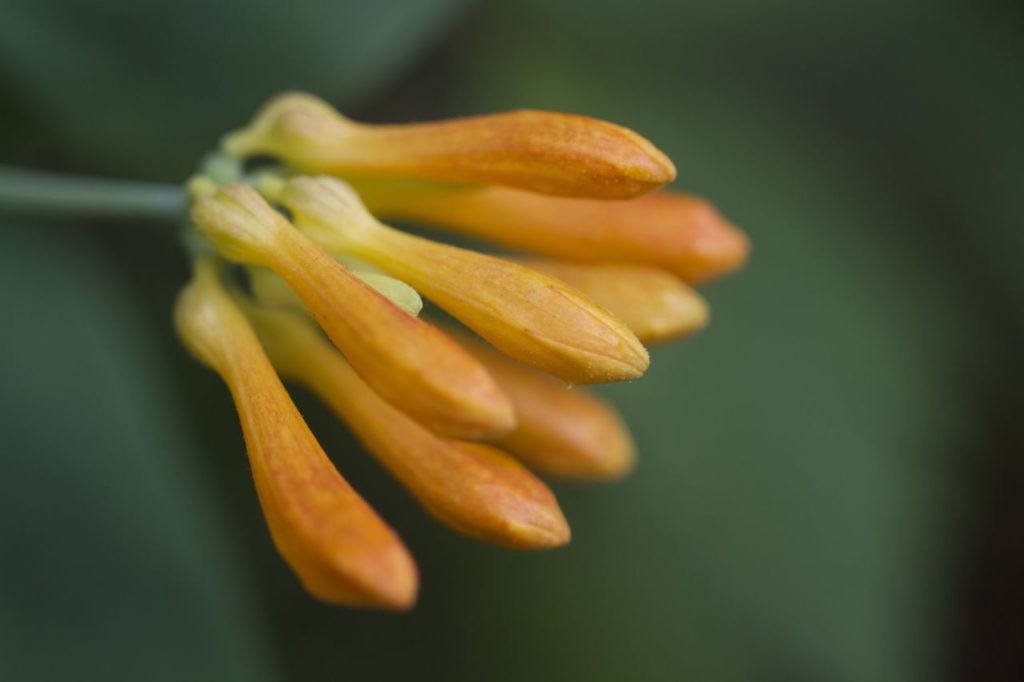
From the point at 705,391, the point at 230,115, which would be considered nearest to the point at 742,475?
the point at 705,391

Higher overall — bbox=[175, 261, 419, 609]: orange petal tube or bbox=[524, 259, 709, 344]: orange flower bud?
bbox=[524, 259, 709, 344]: orange flower bud

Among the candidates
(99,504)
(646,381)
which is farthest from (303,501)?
(646,381)

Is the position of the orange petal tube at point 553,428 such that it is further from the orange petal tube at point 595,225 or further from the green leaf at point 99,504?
the green leaf at point 99,504

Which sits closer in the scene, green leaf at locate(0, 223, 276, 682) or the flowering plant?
the flowering plant

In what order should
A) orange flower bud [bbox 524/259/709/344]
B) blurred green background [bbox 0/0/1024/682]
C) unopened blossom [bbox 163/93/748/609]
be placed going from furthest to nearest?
blurred green background [bbox 0/0/1024/682], orange flower bud [bbox 524/259/709/344], unopened blossom [bbox 163/93/748/609]

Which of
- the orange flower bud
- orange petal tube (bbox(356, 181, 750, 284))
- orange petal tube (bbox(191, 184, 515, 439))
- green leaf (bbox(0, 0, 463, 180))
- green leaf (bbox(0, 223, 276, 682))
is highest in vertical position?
green leaf (bbox(0, 0, 463, 180))

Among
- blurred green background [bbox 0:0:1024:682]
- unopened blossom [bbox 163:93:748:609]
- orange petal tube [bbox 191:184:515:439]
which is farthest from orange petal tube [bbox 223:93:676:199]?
blurred green background [bbox 0:0:1024:682]

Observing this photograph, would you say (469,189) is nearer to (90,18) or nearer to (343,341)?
(343,341)

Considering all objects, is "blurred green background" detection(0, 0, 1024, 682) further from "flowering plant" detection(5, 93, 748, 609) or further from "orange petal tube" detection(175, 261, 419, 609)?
"orange petal tube" detection(175, 261, 419, 609)
